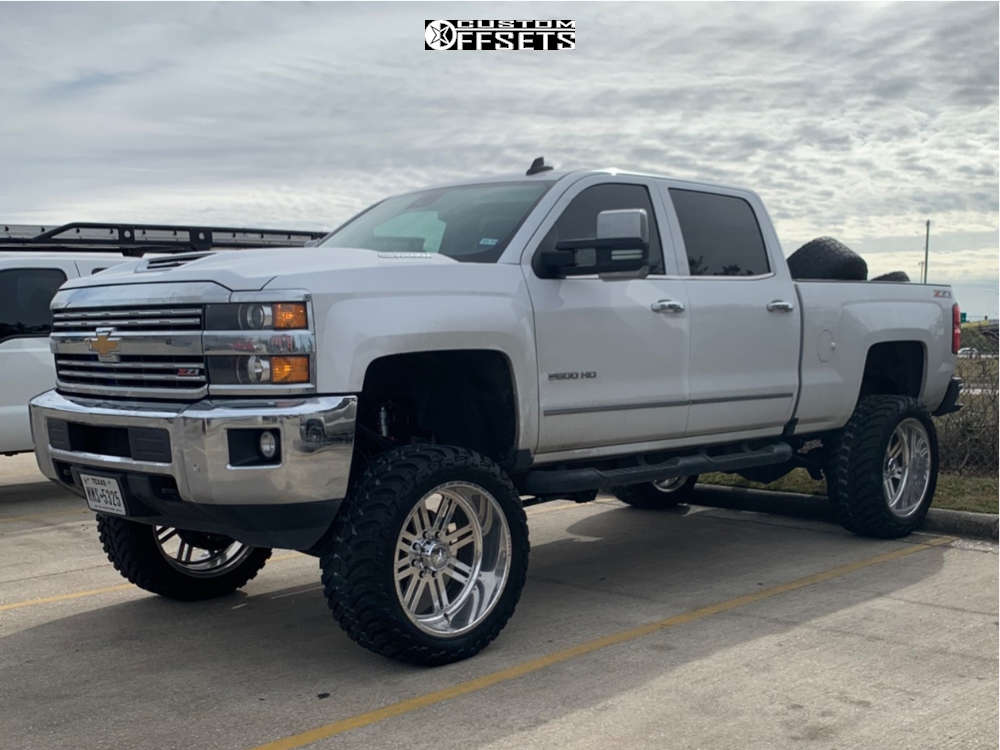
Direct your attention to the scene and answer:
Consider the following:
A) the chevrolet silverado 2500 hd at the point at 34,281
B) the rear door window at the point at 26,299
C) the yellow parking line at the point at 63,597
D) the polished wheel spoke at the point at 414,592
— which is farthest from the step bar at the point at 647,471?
the rear door window at the point at 26,299

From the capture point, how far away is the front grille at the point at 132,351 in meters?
4.71

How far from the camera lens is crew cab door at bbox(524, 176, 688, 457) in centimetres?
563

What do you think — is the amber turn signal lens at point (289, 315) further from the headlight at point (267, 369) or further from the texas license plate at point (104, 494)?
the texas license plate at point (104, 494)

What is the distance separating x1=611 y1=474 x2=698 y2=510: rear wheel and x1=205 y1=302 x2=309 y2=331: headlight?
4.86 m

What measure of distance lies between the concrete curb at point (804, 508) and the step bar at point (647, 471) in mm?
1187

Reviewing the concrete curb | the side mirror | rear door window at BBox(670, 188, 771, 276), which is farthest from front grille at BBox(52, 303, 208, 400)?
the concrete curb

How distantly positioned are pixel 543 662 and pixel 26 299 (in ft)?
21.8

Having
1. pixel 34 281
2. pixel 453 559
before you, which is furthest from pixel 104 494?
pixel 34 281

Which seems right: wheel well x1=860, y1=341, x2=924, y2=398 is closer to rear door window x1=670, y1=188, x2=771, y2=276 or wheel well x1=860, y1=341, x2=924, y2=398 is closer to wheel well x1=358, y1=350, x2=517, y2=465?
rear door window x1=670, y1=188, x2=771, y2=276

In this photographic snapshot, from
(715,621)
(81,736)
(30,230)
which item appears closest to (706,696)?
(715,621)

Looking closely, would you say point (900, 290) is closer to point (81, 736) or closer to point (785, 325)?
point (785, 325)

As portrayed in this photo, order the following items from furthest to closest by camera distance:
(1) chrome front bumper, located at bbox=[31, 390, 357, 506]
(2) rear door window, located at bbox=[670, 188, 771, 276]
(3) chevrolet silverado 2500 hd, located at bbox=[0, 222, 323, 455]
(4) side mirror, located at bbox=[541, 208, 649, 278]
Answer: (3) chevrolet silverado 2500 hd, located at bbox=[0, 222, 323, 455]
(2) rear door window, located at bbox=[670, 188, 771, 276]
(4) side mirror, located at bbox=[541, 208, 649, 278]
(1) chrome front bumper, located at bbox=[31, 390, 357, 506]

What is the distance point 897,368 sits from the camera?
27.5 ft

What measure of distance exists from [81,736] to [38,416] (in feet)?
5.96
